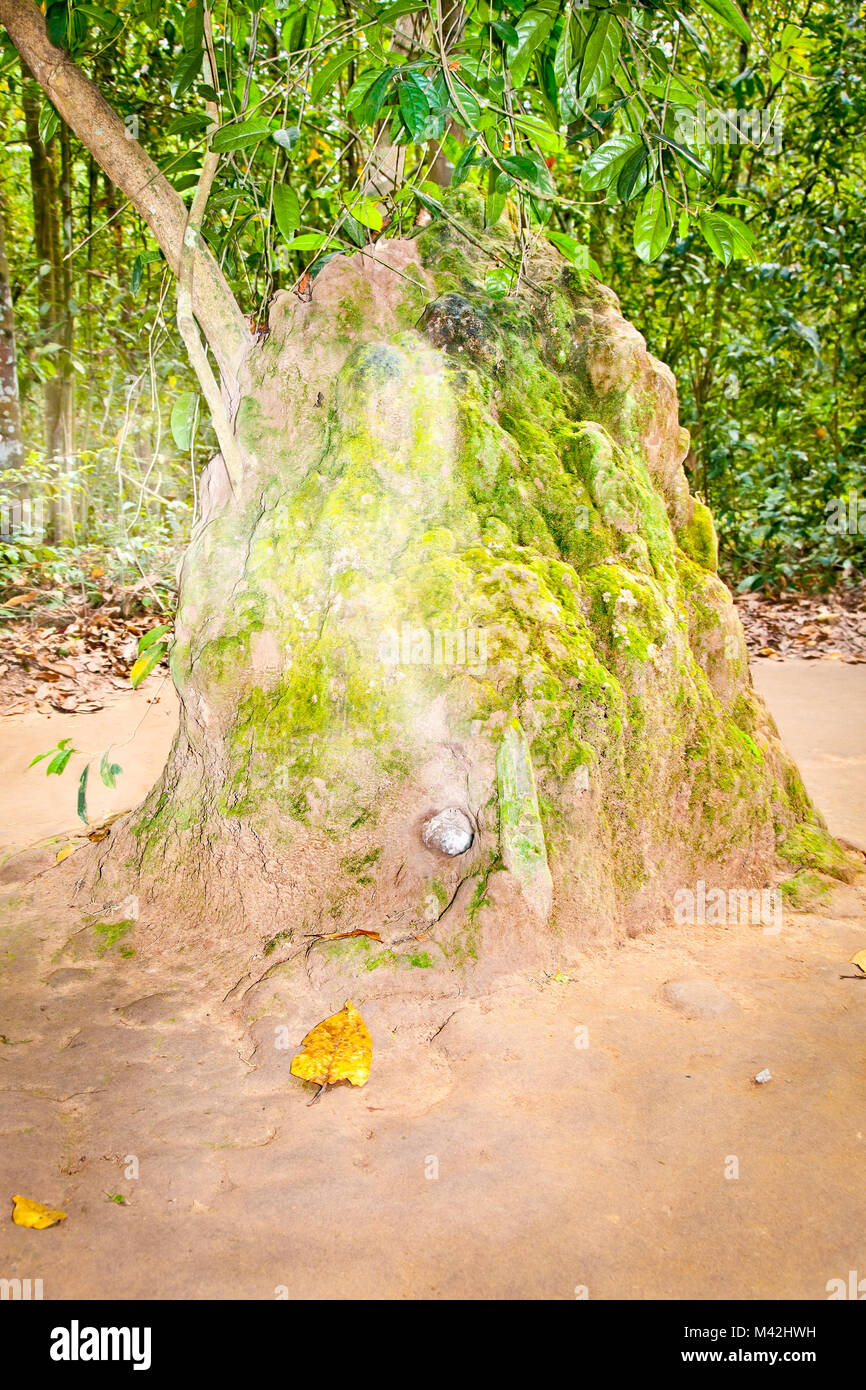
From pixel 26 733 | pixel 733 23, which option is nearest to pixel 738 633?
pixel 733 23

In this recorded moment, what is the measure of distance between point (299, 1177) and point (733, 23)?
2296 mm

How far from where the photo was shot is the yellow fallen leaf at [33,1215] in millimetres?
1466

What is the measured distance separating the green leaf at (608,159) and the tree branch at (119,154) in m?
1.26

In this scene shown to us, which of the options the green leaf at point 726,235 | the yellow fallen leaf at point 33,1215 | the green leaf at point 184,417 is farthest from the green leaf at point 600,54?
the yellow fallen leaf at point 33,1215

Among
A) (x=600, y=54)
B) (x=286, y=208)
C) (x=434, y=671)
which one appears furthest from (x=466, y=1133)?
(x=286, y=208)

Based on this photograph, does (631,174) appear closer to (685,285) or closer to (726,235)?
(726,235)

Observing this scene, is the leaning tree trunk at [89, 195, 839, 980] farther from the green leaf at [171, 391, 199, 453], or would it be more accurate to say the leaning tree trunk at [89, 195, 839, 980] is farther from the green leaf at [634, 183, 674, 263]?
the green leaf at [634, 183, 674, 263]

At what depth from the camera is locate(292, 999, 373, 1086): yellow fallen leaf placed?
6.08 ft

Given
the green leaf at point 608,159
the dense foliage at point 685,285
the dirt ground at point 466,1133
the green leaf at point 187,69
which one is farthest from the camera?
the dense foliage at point 685,285

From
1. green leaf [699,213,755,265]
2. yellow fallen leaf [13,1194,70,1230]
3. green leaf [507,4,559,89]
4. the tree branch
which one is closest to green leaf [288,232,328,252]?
the tree branch

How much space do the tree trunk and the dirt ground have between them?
18.0ft

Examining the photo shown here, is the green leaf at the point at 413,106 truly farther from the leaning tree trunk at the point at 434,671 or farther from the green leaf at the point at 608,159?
the leaning tree trunk at the point at 434,671

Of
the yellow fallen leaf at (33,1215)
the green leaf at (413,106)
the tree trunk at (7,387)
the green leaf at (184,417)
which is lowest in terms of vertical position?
the yellow fallen leaf at (33,1215)

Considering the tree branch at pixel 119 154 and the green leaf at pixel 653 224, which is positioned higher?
the tree branch at pixel 119 154
